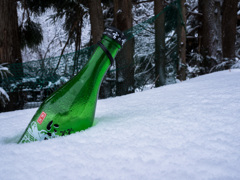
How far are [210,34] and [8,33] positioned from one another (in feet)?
13.7

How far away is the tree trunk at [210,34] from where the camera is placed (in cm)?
443

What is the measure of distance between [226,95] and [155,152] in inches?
20.2

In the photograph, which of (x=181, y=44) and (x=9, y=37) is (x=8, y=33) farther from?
(x=181, y=44)

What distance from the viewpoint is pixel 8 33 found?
335 centimetres

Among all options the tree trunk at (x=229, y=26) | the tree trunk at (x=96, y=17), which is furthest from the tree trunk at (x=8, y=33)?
the tree trunk at (x=229, y=26)

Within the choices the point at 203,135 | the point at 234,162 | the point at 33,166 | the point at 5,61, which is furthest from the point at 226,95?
the point at 5,61

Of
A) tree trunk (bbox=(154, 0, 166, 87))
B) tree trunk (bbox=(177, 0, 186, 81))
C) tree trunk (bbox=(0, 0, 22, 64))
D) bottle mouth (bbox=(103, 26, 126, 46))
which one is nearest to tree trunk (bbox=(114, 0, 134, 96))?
tree trunk (bbox=(154, 0, 166, 87))

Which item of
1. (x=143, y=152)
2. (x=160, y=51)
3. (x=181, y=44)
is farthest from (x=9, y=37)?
(x=143, y=152)

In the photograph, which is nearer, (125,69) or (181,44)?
(125,69)

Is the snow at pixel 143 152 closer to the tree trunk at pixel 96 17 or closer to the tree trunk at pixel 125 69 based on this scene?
the tree trunk at pixel 125 69

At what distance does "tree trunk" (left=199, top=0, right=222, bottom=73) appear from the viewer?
443cm

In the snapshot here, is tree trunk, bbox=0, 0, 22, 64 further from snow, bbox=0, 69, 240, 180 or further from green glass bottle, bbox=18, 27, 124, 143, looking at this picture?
snow, bbox=0, 69, 240, 180

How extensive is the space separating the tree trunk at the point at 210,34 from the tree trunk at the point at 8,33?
13.0 ft

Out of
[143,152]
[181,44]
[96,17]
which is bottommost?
[143,152]
